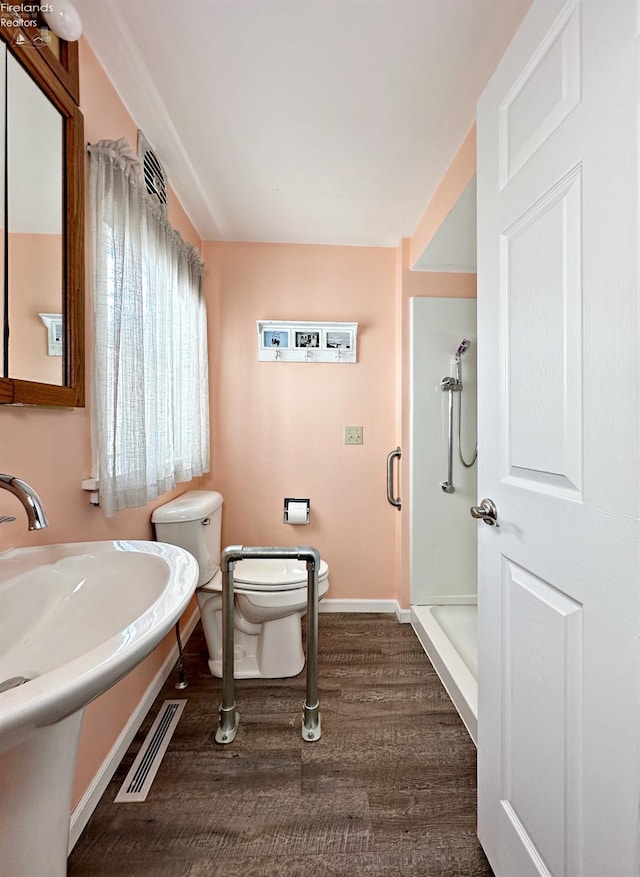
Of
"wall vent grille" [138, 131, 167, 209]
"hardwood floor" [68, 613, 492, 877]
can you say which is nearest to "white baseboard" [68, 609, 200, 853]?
"hardwood floor" [68, 613, 492, 877]

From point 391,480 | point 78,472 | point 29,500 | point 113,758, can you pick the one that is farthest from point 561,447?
point 391,480

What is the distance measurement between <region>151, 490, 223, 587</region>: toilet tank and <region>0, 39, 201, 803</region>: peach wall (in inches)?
7.1

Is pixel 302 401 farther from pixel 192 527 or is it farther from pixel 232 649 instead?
pixel 232 649

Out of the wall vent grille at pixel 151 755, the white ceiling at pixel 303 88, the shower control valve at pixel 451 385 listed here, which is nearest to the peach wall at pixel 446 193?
the white ceiling at pixel 303 88

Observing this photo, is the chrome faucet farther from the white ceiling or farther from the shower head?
the shower head

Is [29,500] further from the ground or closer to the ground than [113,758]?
further from the ground

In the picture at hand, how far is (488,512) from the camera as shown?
1036mm

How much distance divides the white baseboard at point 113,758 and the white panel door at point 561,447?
1076mm

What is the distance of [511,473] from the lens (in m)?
0.96

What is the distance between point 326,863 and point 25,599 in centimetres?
102

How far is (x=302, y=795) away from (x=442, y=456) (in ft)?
5.50

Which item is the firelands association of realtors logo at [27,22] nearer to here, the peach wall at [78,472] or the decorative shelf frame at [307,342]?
the peach wall at [78,472]

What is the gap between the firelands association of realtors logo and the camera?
0.86 meters

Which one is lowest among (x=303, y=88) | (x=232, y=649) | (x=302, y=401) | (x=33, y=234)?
(x=232, y=649)
